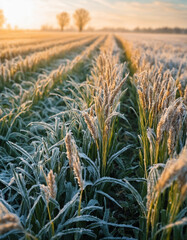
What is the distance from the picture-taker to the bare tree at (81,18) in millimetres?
74312

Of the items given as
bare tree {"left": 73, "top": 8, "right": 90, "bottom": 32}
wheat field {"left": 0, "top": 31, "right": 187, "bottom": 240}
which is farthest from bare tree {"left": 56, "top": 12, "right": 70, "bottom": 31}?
wheat field {"left": 0, "top": 31, "right": 187, "bottom": 240}

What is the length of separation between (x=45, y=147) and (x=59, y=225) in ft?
2.39

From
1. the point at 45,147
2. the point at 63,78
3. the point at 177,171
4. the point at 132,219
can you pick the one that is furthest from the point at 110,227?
the point at 63,78

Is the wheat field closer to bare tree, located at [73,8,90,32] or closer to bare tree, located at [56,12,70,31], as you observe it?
bare tree, located at [73,8,90,32]

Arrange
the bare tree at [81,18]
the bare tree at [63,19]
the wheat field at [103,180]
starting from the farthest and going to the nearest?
1. the bare tree at [63,19]
2. the bare tree at [81,18]
3. the wheat field at [103,180]

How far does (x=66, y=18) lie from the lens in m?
79.1

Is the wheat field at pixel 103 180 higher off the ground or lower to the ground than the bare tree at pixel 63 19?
lower

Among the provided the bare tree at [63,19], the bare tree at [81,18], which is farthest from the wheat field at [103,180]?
the bare tree at [63,19]

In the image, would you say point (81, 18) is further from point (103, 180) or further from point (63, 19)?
point (103, 180)

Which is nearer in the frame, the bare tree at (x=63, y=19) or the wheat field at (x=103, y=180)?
the wheat field at (x=103, y=180)

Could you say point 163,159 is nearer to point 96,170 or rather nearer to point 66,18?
point 96,170

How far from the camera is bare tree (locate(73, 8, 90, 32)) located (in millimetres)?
74312

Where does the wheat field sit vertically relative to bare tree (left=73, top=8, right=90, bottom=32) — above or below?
below

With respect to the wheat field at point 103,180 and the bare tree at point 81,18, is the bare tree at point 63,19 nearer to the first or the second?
the bare tree at point 81,18
